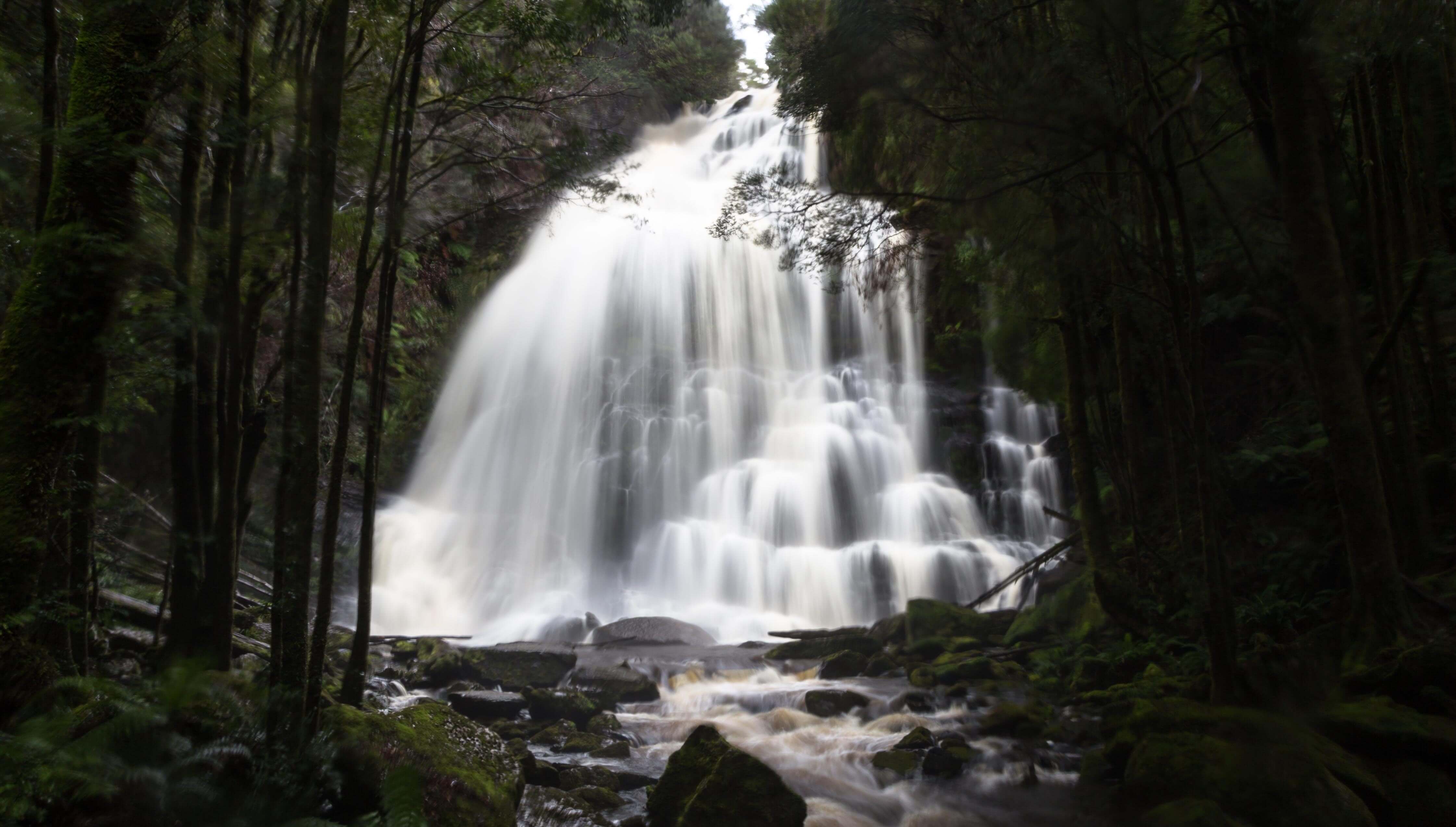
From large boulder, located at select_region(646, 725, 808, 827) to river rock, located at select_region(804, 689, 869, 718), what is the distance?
357cm

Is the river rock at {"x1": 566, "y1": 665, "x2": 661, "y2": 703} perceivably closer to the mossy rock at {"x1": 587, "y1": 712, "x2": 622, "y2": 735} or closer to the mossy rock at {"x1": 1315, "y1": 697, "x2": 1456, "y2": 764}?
the mossy rock at {"x1": 587, "y1": 712, "x2": 622, "y2": 735}

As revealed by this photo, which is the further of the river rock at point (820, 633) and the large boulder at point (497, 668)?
the river rock at point (820, 633)

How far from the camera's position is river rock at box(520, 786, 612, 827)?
5941 millimetres

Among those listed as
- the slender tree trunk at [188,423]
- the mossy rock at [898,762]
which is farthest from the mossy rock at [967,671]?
the slender tree trunk at [188,423]

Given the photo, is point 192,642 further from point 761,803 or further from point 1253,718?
point 1253,718

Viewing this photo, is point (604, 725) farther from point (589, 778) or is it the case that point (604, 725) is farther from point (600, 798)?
point (600, 798)

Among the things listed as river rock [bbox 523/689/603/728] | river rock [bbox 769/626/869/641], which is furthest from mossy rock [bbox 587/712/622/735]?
river rock [bbox 769/626/869/641]

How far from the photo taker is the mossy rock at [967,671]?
10312mm

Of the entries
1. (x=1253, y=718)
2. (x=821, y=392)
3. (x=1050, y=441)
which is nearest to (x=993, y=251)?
(x=1253, y=718)

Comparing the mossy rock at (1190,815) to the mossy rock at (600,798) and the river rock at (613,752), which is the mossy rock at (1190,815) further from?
the river rock at (613,752)

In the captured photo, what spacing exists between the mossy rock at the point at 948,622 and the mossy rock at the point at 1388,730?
6446 mm

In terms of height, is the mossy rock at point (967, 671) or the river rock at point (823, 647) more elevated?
the river rock at point (823, 647)

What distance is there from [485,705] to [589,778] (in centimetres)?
280

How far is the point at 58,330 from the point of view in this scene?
455 centimetres
